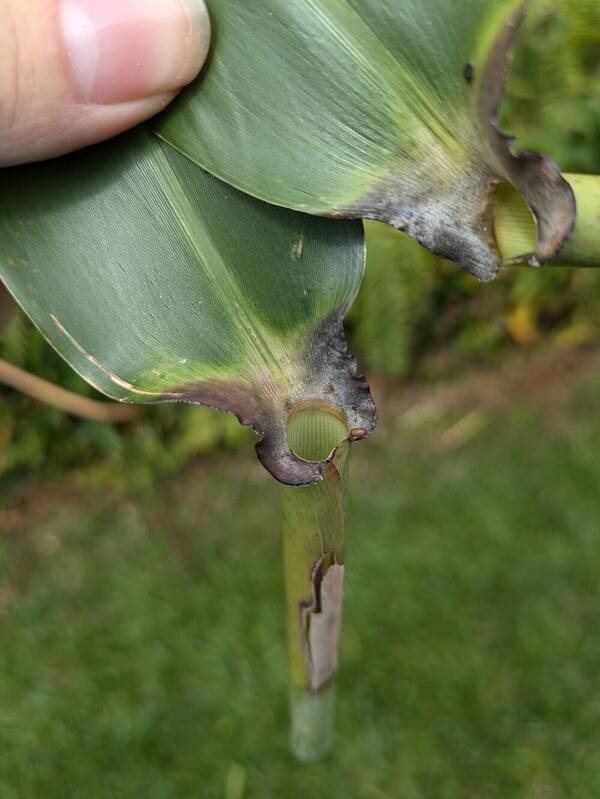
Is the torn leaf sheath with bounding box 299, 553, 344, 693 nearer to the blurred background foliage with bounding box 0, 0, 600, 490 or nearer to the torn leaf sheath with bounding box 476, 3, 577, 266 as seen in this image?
the torn leaf sheath with bounding box 476, 3, 577, 266

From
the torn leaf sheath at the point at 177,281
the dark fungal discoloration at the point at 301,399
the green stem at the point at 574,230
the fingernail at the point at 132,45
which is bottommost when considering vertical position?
the dark fungal discoloration at the point at 301,399

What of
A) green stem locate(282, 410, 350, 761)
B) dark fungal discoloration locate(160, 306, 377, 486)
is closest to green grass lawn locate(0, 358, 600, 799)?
green stem locate(282, 410, 350, 761)

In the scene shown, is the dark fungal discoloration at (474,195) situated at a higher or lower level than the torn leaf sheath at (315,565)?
higher

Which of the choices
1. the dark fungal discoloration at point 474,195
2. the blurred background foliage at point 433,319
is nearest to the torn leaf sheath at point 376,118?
the dark fungal discoloration at point 474,195

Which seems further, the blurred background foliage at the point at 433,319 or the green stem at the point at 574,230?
the blurred background foliage at the point at 433,319

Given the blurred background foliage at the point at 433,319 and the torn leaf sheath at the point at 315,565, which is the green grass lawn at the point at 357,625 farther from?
the torn leaf sheath at the point at 315,565

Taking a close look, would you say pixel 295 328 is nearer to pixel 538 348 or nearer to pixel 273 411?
pixel 273 411

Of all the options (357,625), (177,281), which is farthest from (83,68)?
(357,625)
